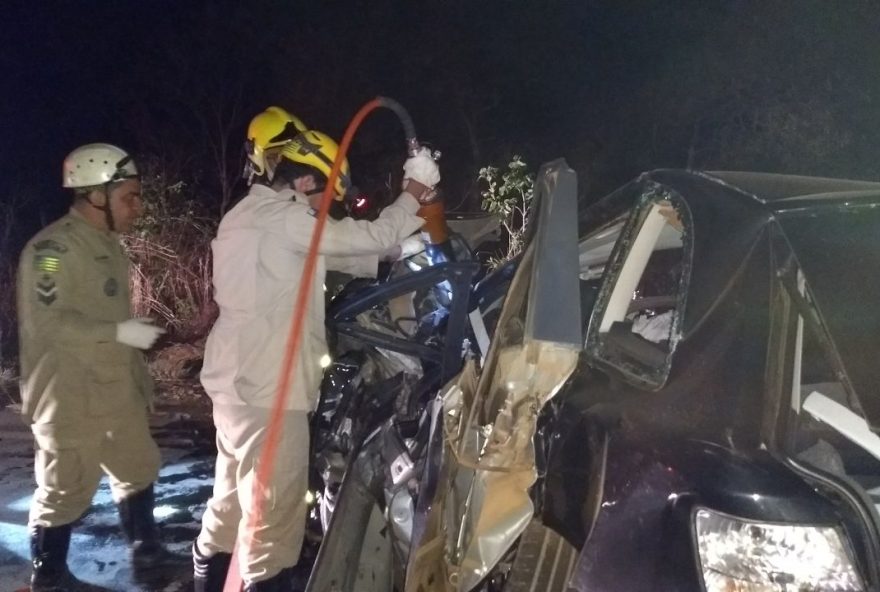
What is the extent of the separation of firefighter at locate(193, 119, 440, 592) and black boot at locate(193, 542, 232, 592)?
0.11 m

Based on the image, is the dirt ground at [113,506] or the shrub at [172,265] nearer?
the dirt ground at [113,506]

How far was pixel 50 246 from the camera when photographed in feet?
12.2

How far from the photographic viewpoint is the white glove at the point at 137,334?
12.5 feet

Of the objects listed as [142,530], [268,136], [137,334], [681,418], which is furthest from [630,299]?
[142,530]

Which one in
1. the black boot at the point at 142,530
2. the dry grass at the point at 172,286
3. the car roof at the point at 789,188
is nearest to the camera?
the car roof at the point at 789,188

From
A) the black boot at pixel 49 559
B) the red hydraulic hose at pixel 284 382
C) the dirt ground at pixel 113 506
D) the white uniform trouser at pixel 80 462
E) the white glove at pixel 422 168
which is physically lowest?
the dirt ground at pixel 113 506

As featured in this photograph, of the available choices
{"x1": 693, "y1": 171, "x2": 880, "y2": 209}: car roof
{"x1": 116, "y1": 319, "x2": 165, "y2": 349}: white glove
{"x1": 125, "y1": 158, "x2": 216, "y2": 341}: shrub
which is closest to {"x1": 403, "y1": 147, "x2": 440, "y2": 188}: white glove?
{"x1": 693, "y1": 171, "x2": 880, "y2": 209}: car roof

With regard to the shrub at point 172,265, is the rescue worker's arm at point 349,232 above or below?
above

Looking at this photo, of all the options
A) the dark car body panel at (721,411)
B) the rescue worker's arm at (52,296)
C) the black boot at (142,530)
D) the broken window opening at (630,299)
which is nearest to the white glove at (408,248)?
the broken window opening at (630,299)

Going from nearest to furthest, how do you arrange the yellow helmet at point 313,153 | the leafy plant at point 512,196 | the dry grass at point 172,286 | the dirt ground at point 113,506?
the yellow helmet at point 313,153, the dirt ground at point 113,506, the dry grass at point 172,286, the leafy plant at point 512,196

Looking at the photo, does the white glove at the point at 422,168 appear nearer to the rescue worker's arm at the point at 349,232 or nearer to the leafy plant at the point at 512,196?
the rescue worker's arm at the point at 349,232

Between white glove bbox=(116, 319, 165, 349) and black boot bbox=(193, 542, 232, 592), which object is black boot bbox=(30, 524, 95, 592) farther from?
white glove bbox=(116, 319, 165, 349)

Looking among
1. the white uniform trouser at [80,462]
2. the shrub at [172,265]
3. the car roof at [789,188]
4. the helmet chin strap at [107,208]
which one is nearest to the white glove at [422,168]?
the car roof at [789,188]

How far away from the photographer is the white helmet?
3.91 m
